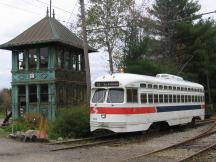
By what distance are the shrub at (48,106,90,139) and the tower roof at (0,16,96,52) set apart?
9.76m

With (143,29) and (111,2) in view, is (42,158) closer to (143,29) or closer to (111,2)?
(111,2)

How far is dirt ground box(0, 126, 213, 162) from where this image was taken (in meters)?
15.1

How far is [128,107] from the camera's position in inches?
816

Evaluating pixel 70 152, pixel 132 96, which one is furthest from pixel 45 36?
pixel 70 152

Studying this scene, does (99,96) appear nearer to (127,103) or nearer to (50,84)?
(127,103)

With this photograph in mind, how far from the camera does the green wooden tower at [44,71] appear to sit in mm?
31891

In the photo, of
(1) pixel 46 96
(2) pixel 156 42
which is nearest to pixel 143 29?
(2) pixel 156 42

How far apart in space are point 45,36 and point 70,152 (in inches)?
665

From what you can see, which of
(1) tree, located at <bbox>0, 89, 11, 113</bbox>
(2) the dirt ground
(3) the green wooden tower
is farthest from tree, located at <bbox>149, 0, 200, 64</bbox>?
(2) the dirt ground

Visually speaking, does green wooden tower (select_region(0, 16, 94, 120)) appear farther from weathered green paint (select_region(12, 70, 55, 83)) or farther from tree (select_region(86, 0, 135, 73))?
tree (select_region(86, 0, 135, 73))

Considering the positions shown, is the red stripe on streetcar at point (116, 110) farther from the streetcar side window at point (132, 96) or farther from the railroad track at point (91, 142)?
the railroad track at point (91, 142)

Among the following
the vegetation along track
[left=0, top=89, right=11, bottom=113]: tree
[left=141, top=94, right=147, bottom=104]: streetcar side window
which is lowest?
the vegetation along track

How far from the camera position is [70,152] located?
16641mm

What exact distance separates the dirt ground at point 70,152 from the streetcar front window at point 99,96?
251cm
